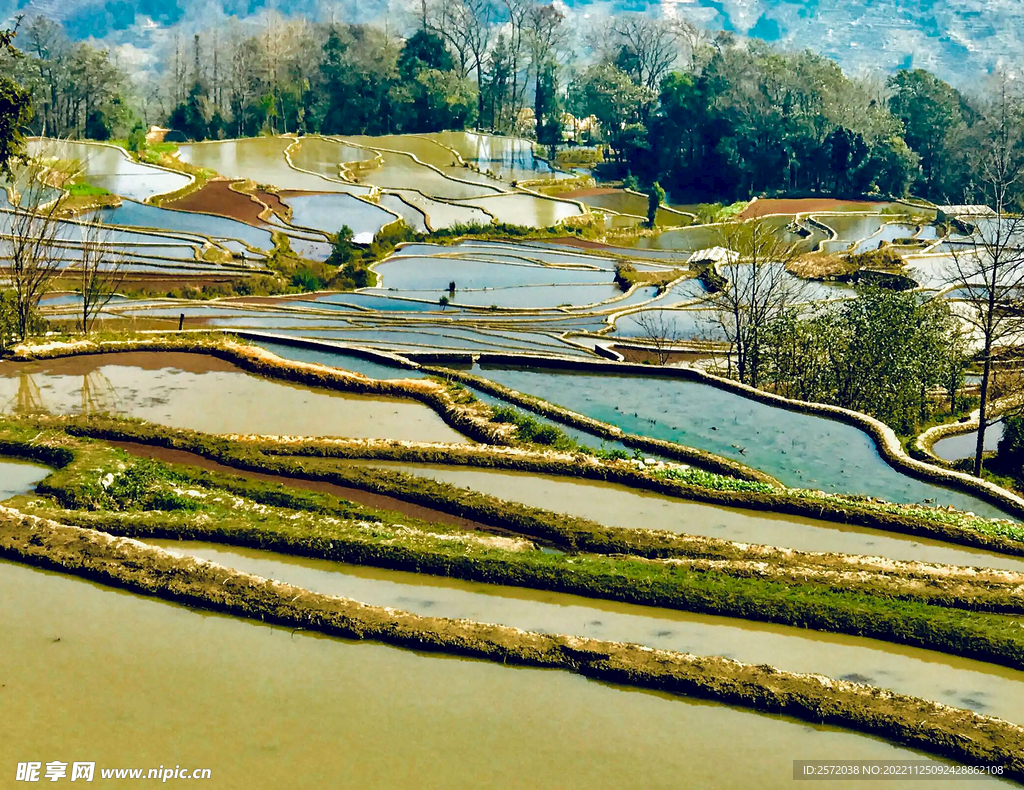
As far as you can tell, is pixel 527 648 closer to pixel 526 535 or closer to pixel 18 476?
pixel 526 535

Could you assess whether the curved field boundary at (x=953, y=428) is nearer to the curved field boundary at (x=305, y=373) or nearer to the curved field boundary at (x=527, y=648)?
the curved field boundary at (x=305, y=373)

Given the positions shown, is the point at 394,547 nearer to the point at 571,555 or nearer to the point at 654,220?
the point at 571,555

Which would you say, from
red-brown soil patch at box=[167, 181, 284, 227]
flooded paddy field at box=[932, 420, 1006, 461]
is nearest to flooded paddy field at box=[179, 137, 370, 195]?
red-brown soil patch at box=[167, 181, 284, 227]

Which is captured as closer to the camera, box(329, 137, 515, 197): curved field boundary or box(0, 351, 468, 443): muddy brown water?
box(0, 351, 468, 443): muddy brown water

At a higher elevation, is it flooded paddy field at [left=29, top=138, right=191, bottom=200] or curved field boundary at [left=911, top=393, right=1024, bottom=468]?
flooded paddy field at [left=29, top=138, right=191, bottom=200]

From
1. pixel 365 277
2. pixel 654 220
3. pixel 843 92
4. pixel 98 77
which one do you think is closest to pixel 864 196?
pixel 843 92

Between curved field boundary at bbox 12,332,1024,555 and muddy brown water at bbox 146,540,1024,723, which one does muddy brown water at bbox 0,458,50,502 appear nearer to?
curved field boundary at bbox 12,332,1024,555

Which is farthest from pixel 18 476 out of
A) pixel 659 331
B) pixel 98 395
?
pixel 659 331
